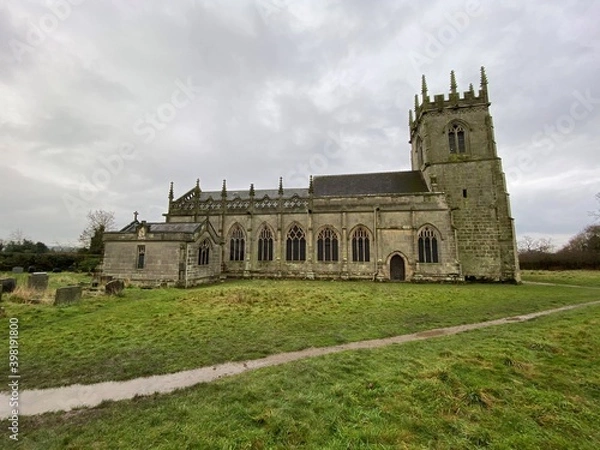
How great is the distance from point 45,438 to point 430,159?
99.6 feet

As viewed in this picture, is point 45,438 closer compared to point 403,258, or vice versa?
point 45,438

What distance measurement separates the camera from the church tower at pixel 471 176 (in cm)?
2419

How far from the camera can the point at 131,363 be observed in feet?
19.8

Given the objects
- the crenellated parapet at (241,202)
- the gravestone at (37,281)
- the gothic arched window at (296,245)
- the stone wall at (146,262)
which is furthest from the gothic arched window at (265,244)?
the gravestone at (37,281)

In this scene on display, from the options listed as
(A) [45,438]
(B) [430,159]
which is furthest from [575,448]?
(B) [430,159]

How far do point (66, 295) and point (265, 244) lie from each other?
58.0 ft

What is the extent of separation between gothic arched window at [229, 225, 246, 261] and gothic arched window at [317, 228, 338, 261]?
8235mm

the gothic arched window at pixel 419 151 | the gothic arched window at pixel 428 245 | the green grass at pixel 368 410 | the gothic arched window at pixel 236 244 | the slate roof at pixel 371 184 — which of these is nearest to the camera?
the green grass at pixel 368 410

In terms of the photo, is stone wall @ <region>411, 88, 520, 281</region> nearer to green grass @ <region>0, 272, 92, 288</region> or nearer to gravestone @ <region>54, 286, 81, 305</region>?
gravestone @ <region>54, 286, 81, 305</region>

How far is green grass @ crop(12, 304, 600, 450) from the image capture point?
338cm

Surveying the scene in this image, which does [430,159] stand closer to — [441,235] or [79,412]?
[441,235]

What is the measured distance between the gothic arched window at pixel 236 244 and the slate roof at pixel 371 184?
9.37 meters

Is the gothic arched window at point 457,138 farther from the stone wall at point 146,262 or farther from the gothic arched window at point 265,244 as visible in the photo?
the stone wall at point 146,262

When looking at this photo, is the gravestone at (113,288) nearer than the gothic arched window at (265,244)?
Yes
